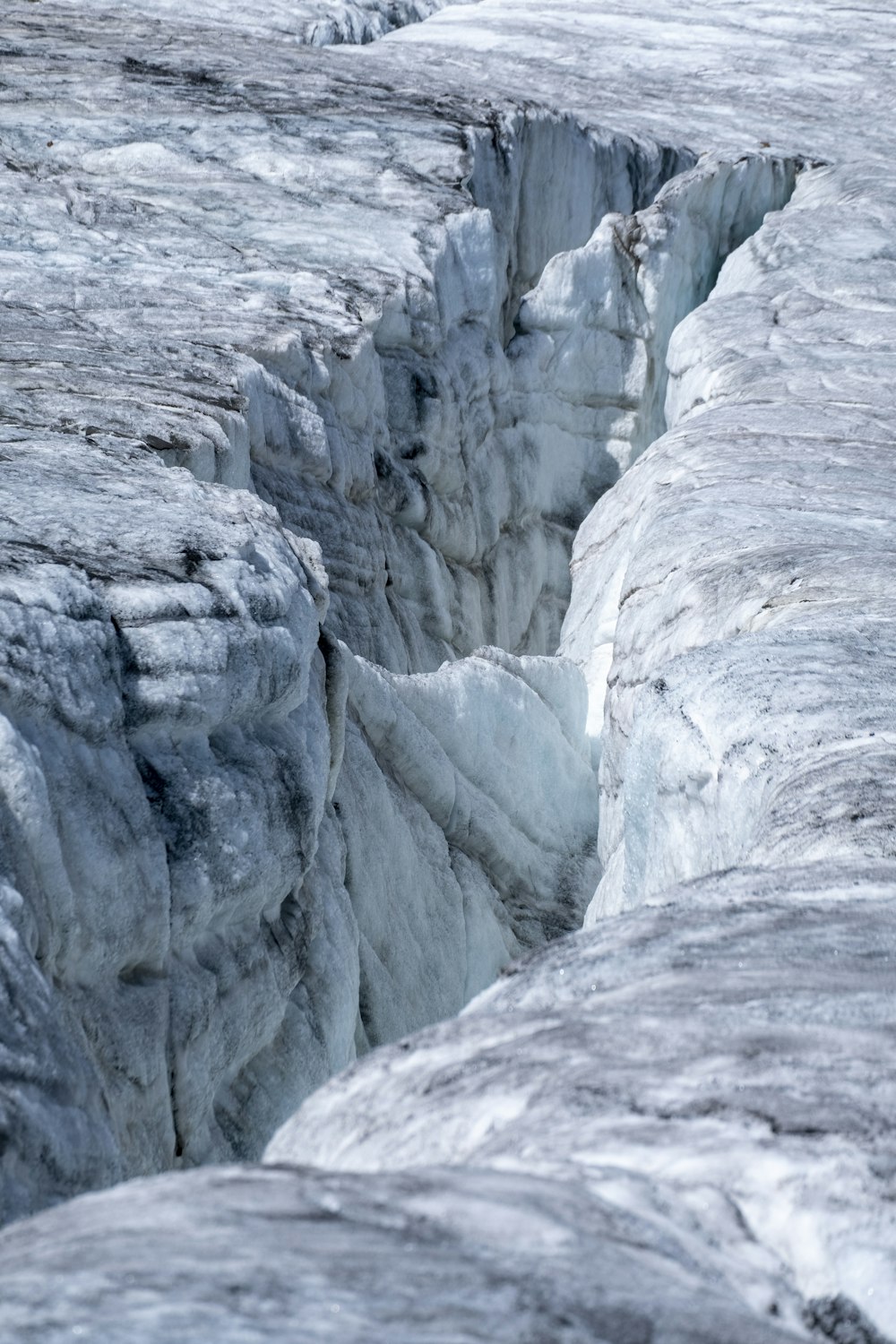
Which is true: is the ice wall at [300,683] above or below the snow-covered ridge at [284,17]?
below

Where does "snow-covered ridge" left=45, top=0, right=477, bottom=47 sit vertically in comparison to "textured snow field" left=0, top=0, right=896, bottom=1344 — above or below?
above

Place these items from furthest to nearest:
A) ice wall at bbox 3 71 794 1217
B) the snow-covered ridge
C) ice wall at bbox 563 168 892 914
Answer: the snow-covered ridge, ice wall at bbox 563 168 892 914, ice wall at bbox 3 71 794 1217

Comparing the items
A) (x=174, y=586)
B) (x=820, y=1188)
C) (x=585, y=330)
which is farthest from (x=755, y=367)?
(x=820, y=1188)

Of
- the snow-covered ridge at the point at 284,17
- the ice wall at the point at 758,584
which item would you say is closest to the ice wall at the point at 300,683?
the ice wall at the point at 758,584

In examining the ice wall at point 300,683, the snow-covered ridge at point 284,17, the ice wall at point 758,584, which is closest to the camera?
the ice wall at point 300,683

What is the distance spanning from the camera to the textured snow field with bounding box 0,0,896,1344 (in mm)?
1539

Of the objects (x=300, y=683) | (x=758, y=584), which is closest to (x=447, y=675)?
(x=758, y=584)

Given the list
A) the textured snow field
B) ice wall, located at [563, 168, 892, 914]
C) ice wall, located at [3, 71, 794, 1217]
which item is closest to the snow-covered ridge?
the textured snow field

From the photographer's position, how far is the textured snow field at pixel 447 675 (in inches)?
60.6

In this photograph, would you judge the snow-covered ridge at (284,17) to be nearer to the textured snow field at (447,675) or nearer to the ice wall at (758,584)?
the textured snow field at (447,675)

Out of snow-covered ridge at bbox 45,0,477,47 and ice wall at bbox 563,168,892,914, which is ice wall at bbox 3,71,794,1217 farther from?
snow-covered ridge at bbox 45,0,477,47

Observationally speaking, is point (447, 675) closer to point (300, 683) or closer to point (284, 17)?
point (300, 683)

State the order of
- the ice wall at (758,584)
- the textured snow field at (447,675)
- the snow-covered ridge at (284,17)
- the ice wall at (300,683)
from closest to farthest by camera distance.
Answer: the textured snow field at (447,675) < the ice wall at (300,683) < the ice wall at (758,584) < the snow-covered ridge at (284,17)

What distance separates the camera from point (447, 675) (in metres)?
5.72
